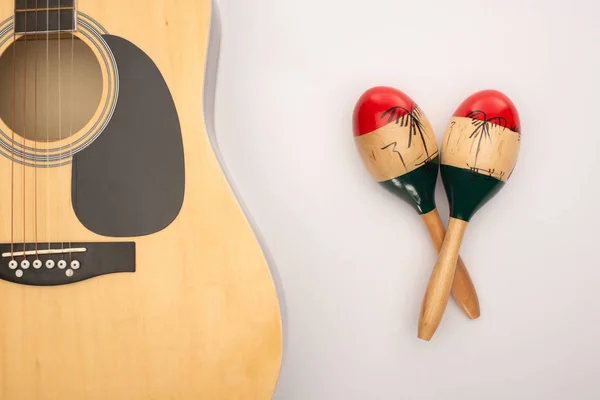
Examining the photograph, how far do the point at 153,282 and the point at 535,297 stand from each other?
29.2 inches

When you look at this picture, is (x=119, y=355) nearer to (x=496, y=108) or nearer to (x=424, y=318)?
(x=424, y=318)

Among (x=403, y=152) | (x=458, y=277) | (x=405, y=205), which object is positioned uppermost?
(x=403, y=152)

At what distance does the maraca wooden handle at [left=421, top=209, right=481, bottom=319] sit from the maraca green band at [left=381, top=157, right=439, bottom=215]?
21mm

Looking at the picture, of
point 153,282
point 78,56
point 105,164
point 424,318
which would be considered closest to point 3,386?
point 153,282

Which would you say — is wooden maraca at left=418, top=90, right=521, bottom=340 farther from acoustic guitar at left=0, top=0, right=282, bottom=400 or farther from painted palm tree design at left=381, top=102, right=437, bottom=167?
acoustic guitar at left=0, top=0, right=282, bottom=400

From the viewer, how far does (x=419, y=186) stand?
0.95m

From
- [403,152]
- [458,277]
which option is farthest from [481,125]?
[458,277]

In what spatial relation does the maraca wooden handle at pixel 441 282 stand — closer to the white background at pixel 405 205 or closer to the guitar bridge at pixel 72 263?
the white background at pixel 405 205

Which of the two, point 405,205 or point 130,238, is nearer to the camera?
point 130,238

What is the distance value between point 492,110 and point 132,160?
0.64 metres

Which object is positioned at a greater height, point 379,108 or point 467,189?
point 379,108

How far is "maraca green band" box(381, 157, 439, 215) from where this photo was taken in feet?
3.09

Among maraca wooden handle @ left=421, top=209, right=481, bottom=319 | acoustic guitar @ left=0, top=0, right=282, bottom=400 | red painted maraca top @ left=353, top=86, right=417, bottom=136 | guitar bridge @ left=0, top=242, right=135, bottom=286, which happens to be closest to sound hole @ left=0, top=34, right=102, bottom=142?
acoustic guitar @ left=0, top=0, right=282, bottom=400

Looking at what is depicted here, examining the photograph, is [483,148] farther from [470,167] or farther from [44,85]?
[44,85]
